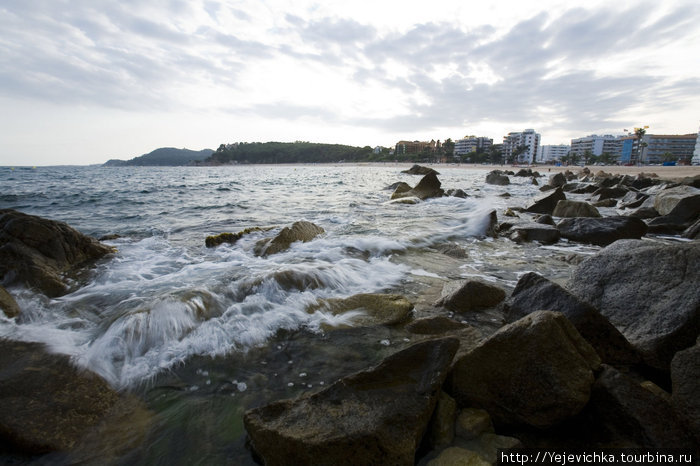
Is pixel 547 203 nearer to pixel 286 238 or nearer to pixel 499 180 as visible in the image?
pixel 286 238

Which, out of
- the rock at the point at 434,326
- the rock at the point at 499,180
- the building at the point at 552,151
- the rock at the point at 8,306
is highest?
the building at the point at 552,151

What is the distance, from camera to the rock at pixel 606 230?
6.90 m

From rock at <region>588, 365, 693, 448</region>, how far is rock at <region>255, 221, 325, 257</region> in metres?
5.24

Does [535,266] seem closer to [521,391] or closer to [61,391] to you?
[521,391]

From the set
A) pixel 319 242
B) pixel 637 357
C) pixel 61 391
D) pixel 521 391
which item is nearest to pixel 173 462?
pixel 61 391

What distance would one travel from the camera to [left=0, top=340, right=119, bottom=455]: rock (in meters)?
2.08

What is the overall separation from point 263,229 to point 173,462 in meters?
6.60

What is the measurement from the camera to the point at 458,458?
185 centimetres

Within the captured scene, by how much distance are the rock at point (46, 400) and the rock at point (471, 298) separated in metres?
3.17

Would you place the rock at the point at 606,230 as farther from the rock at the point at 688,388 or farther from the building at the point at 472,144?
the building at the point at 472,144

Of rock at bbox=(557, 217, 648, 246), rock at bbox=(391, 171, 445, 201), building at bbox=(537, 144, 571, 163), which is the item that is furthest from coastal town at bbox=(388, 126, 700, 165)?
rock at bbox=(557, 217, 648, 246)

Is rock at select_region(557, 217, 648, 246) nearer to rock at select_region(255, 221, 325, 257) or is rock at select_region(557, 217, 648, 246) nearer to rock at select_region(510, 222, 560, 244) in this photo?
rock at select_region(510, 222, 560, 244)

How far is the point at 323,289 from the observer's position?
4609mm

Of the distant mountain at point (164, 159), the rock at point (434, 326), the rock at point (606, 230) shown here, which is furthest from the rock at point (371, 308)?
the distant mountain at point (164, 159)
